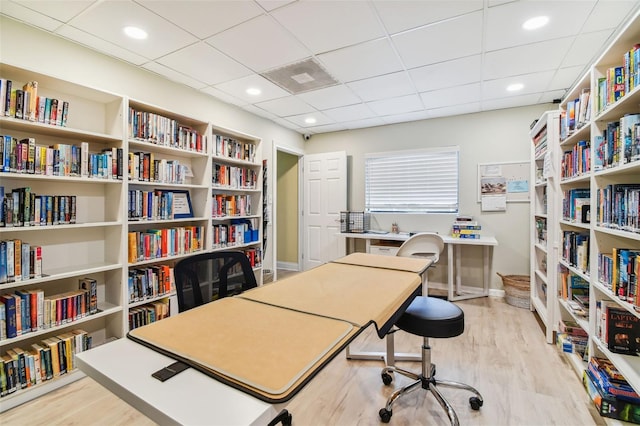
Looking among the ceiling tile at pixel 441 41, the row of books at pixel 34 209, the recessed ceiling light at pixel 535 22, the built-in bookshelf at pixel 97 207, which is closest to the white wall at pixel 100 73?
the built-in bookshelf at pixel 97 207

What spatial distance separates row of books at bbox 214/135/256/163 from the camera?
136 inches

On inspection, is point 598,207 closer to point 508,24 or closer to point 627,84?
point 627,84

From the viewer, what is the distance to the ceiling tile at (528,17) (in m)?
1.99

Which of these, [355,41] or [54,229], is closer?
[54,229]

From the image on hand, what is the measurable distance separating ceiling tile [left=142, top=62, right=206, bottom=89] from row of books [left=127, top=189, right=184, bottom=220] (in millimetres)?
1195

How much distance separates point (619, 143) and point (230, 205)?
3.38m

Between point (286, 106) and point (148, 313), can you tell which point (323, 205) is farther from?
point (148, 313)

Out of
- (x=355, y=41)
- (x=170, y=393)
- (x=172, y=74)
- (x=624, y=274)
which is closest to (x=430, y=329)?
(x=624, y=274)

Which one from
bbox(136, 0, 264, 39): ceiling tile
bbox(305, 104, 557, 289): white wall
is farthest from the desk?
bbox(136, 0, 264, 39): ceiling tile

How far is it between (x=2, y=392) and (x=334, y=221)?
4144 mm

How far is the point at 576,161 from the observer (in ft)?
7.45

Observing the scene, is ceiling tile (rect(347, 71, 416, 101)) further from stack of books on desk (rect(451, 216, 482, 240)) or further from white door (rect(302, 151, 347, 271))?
stack of books on desk (rect(451, 216, 482, 240))

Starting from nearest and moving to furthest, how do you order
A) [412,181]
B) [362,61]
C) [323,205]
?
[362,61] → [412,181] → [323,205]

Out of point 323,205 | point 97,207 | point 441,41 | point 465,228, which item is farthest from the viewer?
point 323,205
